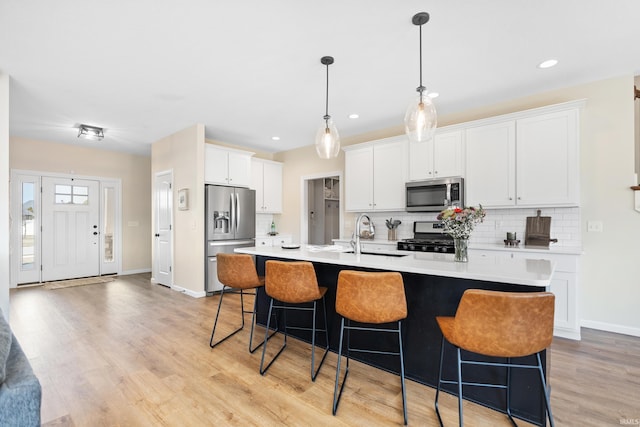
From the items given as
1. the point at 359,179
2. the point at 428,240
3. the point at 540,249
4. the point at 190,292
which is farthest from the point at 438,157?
the point at 190,292

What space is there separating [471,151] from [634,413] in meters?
2.79

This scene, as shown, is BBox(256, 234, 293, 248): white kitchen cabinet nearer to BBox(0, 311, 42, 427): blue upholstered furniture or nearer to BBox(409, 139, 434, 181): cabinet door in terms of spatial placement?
BBox(409, 139, 434, 181): cabinet door

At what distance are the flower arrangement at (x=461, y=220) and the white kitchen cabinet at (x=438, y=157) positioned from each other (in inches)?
73.0

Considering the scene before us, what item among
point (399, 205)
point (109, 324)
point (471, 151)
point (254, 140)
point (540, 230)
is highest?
point (254, 140)

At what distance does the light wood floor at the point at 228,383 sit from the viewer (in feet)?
6.02

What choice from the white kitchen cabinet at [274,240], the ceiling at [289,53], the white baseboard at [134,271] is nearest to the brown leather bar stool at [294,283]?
the ceiling at [289,53]

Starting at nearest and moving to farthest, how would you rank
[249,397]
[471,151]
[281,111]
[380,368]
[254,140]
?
[249,397], [380,368], [471,151], [281,111], [254,140]

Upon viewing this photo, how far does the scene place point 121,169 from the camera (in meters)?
6.42

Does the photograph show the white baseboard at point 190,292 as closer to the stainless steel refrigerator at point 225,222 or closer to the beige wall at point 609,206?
the stainless steel refrigerator at point 225,222

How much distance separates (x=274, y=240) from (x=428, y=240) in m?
2.91

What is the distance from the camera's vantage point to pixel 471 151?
12.5ft

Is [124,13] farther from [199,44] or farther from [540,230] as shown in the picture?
[540,230]

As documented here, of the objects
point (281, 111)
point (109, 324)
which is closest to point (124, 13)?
point (281, 111)

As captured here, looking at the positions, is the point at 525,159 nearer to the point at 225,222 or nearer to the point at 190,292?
the point at 225,222
